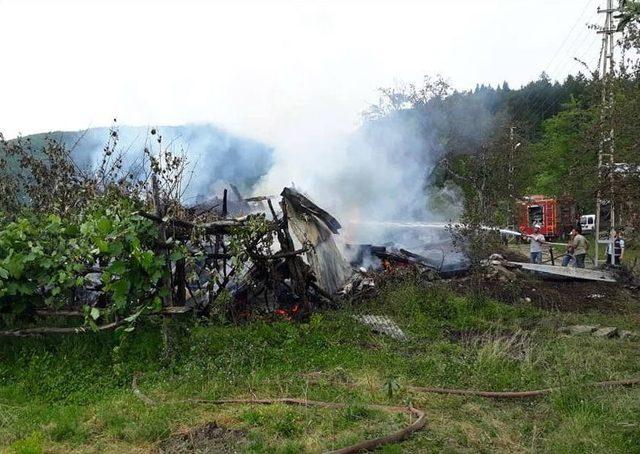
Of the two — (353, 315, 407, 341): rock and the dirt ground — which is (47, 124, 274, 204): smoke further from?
the dirt ground

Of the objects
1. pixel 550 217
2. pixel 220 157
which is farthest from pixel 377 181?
pixel 550 217

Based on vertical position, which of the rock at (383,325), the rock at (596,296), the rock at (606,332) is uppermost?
the rock at (383,325)

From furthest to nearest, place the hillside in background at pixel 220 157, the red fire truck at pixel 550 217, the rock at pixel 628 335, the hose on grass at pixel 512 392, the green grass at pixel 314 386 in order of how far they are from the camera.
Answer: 1. the red fire truck at pixel 550 217
2. the hillside in background at pixel 220 157
3. the rock at pixel 628 335
4. the hose on grass at pixel 512 392
5. the green grass at pixel 314 386

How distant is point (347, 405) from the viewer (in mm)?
4715

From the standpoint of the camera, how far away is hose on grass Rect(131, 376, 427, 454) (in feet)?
12.9

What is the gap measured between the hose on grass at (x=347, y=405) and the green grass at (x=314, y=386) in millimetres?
76

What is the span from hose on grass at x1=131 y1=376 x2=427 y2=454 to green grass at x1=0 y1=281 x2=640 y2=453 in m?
0.08

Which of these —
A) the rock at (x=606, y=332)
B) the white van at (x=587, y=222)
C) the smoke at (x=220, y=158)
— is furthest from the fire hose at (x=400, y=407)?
the white van at (x=587, y=222)

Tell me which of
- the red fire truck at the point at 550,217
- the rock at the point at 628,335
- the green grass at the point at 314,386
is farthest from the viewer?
the red fire truck at the point at 550,217

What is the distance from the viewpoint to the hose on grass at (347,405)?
3.93 m

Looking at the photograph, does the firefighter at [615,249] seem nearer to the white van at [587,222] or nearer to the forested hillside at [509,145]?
the forested hillside at [509,145]

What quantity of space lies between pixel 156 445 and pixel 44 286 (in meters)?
2.97

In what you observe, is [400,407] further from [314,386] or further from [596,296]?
[596,296]

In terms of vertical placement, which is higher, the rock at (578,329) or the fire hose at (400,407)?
the fire hose at (400,407)
